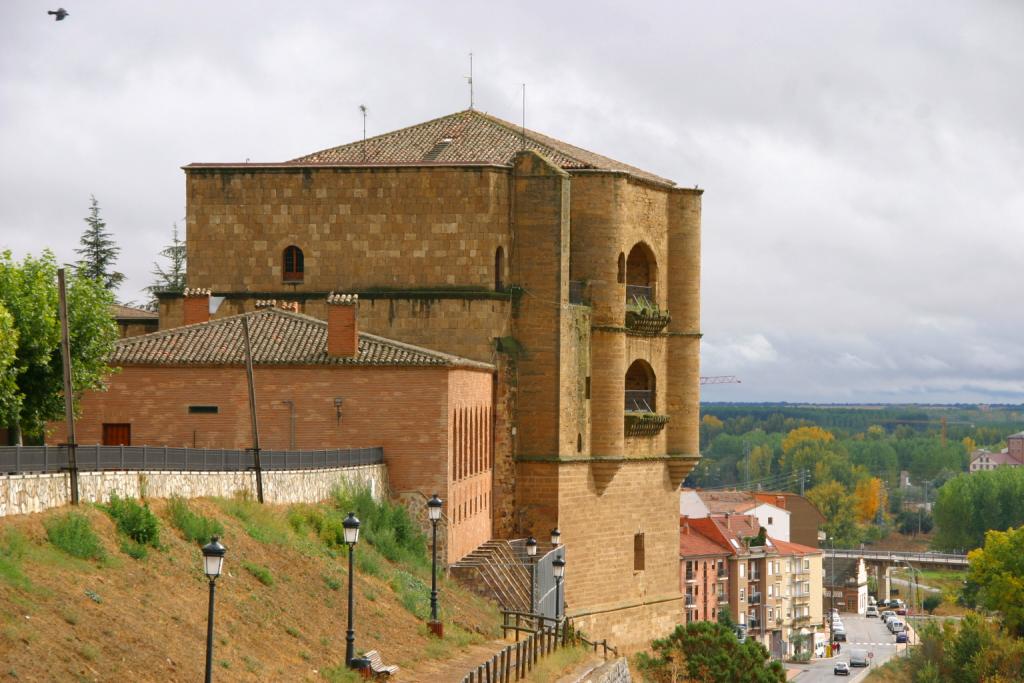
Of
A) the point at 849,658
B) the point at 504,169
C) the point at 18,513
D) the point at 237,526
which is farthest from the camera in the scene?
the point at 849,658

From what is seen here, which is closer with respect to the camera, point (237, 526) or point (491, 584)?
point (237, 526)

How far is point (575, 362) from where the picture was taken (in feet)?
170

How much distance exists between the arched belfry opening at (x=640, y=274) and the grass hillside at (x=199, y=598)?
1676 centimetres

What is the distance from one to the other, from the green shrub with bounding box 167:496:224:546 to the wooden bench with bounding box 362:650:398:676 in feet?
10.6

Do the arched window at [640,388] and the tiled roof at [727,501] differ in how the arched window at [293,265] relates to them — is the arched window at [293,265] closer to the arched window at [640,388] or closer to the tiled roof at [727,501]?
the arched window at [640,388]

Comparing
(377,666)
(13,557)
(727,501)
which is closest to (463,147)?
(377,666)

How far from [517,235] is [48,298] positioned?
13.9 m

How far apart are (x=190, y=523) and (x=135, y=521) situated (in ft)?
6.85

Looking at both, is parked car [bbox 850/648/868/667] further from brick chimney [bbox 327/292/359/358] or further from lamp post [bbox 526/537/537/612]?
brick chimney [bbox 327/292/359/358]

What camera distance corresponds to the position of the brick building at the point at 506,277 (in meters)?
50.4

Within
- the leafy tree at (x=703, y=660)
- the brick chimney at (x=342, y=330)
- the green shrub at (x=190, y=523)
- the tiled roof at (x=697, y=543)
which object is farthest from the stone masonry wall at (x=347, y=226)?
the tiled roof at (x=697, y=543)

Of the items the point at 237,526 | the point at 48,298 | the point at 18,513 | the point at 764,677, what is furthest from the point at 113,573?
the point at 764,677

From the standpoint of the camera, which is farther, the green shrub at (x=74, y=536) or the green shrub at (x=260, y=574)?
the green shrub at (x=260, y=574)

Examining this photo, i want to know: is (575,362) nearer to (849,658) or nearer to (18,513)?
(18,513)
